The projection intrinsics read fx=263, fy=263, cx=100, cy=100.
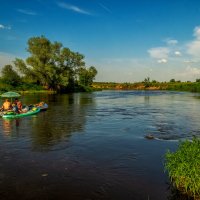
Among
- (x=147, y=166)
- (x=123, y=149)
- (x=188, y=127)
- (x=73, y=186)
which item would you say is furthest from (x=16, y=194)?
(x=188, y=127)

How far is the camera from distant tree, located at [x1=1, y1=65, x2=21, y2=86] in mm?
84438

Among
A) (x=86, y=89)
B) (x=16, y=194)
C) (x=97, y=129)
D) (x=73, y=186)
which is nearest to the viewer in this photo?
(x=16, y=194)

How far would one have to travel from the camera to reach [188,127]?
901 inches

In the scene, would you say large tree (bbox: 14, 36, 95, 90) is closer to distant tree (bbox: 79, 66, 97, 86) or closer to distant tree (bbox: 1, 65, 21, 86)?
distant tree (bbox: 1, 65, 21, 86)

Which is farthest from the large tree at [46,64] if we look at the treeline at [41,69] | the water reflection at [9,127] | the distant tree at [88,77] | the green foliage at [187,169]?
the green foliage at [187,169]

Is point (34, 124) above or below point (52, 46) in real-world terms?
below

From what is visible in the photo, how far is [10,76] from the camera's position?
84.8 meters

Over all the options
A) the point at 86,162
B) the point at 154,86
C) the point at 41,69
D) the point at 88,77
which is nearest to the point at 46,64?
the point at 41,69

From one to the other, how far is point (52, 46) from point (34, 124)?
6801 cm

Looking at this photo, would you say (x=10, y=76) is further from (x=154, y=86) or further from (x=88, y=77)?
(x=154, y=86)

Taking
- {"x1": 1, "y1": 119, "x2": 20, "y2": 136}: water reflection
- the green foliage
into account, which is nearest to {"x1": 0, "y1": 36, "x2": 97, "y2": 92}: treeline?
{"x1": 1, "y1": 119, "x2": 20, "y2": 136}: water reflection

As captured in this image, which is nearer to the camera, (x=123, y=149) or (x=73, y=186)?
(x=73, y=186)

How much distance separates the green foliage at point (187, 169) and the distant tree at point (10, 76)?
8067cm

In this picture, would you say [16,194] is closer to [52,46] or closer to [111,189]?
[111,189]
